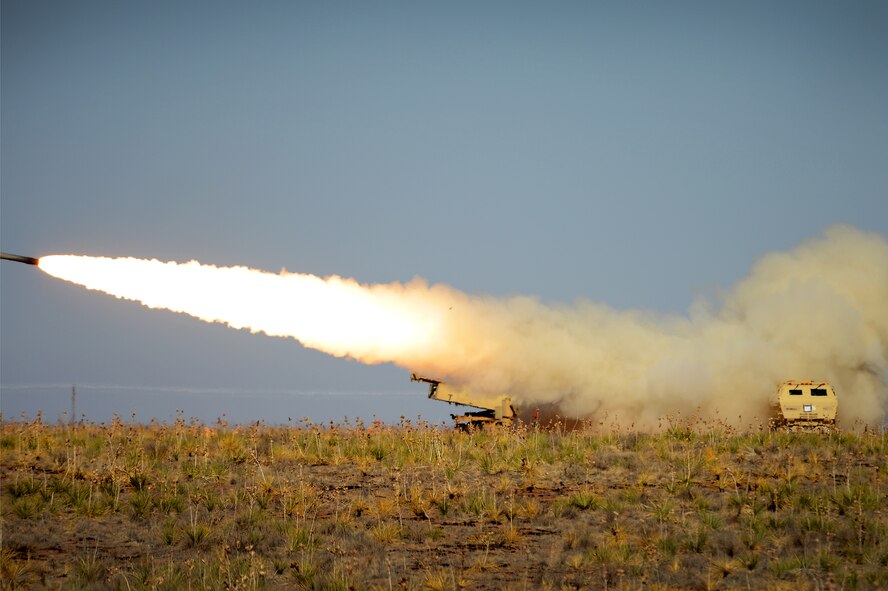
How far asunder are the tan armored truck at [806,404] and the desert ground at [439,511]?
8791 millimetres

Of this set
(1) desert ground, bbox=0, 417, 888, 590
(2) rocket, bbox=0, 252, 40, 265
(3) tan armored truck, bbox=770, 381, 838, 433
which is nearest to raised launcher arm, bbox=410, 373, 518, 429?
(1) desert ground, bbox=0, 417, 888, 590

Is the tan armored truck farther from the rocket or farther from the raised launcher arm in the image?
the rocket

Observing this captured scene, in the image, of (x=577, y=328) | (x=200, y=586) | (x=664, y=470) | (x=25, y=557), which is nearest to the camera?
(x=200, y=586)

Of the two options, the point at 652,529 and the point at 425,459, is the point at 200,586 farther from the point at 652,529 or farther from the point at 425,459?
the point at 425,459

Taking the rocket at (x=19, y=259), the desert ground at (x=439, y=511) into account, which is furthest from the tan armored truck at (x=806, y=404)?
the rocket at (x=19, y=259)

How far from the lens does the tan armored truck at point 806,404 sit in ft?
119

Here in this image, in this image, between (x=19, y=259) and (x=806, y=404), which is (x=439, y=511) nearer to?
(x=19, y=259)

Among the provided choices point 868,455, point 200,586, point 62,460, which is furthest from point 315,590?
point 868,455

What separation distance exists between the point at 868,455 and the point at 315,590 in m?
15.3

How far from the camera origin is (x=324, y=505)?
68.7 feet

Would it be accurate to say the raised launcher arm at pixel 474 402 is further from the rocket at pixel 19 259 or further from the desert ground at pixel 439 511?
the rocket at pixel 19 259

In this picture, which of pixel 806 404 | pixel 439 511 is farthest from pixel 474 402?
pixel 439 511

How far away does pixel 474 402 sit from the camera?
1423 inches

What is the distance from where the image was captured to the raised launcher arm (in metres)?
35.9
